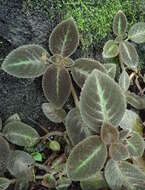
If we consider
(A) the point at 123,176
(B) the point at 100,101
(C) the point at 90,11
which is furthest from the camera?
(C) the point at 90,11

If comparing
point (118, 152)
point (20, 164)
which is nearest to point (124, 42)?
point (118, 152)

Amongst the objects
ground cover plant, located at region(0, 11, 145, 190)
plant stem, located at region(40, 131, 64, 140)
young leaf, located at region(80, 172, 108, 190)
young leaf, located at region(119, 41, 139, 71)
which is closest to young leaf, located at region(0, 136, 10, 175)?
ground cover plant, located at region(0, 11, 145, 190)

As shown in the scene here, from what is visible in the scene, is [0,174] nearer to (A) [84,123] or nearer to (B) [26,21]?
(A) [84,123]

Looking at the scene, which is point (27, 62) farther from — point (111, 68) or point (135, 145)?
point (135, 145)

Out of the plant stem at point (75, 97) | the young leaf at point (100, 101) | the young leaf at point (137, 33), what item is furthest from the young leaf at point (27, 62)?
the young leaf at point (137, 33)

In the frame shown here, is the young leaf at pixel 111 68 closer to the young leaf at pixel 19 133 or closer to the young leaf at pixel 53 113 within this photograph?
the young leaf at pixel 53 113

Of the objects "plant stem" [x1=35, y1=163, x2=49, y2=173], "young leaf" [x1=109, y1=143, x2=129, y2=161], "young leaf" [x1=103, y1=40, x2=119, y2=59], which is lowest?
"plant stem" [x1=35, y1=163, x2=49, y2=173]

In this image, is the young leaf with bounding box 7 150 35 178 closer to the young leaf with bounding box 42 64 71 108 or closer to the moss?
the young leaf with bounding box 42 64 71 108

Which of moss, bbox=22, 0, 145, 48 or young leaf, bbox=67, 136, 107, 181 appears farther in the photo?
moss, bbox=22, 0, 145, 48
